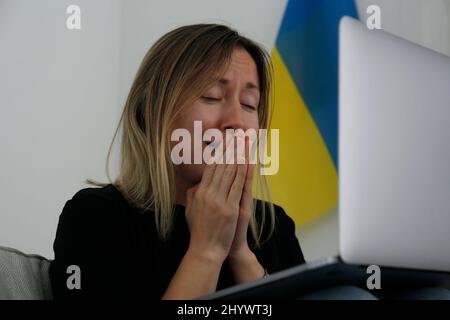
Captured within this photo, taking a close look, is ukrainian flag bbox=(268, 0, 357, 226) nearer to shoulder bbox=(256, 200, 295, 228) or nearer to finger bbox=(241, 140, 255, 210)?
shoulder bbox=(256, 200, 295, 228)

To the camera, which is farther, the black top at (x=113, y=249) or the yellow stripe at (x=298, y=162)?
the yellow stripe at (x=298, y=162)

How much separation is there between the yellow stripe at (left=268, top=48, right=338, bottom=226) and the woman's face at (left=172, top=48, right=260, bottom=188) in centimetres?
70

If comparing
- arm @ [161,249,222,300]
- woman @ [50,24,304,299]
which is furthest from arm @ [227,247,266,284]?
arm @ [161,249,222,300]

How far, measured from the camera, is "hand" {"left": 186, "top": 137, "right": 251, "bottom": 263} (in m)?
0.99

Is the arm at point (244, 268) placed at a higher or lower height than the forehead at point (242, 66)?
lower

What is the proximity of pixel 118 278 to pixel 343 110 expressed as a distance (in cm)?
45

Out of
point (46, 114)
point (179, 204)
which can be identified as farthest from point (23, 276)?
point (46, 114)

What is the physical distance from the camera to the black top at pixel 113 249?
3.14ft

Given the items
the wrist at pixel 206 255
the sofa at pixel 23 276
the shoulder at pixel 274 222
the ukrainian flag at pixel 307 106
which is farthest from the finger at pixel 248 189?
the ukrainian flag at pixel 307 106

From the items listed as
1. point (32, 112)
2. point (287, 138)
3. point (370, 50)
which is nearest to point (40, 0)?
point (32, 112)

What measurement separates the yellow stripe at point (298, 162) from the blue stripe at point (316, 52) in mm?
25

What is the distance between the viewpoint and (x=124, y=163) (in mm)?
1232

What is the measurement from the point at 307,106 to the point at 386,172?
1.23 m

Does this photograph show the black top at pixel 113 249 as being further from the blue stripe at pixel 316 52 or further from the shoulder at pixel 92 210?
the blue stripe at pixel 316 52
